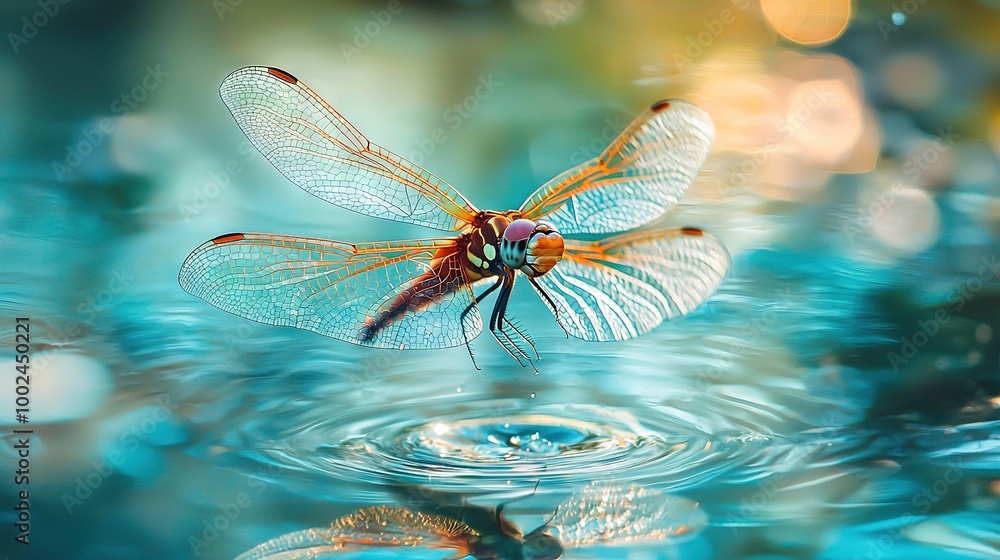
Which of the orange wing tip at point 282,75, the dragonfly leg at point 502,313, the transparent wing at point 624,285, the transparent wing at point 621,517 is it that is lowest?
the transparent wing at point 621,517

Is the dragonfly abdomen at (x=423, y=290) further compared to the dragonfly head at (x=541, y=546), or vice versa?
the dragonfly abdomen at (x=423, y=290)

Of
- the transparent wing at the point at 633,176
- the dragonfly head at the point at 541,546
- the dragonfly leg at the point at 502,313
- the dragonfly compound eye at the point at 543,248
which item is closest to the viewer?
the dragonfly head at the point at 541,546

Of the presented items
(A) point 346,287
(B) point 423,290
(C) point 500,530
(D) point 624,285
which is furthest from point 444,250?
(C) point 500,530

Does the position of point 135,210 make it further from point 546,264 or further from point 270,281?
point 546,264

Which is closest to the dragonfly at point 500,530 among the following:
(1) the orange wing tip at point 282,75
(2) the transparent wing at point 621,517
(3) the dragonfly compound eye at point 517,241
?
(2) the transparent wing at point 621,517

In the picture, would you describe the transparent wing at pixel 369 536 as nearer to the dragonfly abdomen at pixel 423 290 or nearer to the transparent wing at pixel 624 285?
the dragonfly abdomen at pixel 423 290

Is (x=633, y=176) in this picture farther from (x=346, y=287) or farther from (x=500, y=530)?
(x=500, y=530)

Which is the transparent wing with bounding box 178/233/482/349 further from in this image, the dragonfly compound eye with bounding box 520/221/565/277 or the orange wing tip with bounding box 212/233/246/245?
the dragonfly compound eye with bounding box 520/221/565/277
